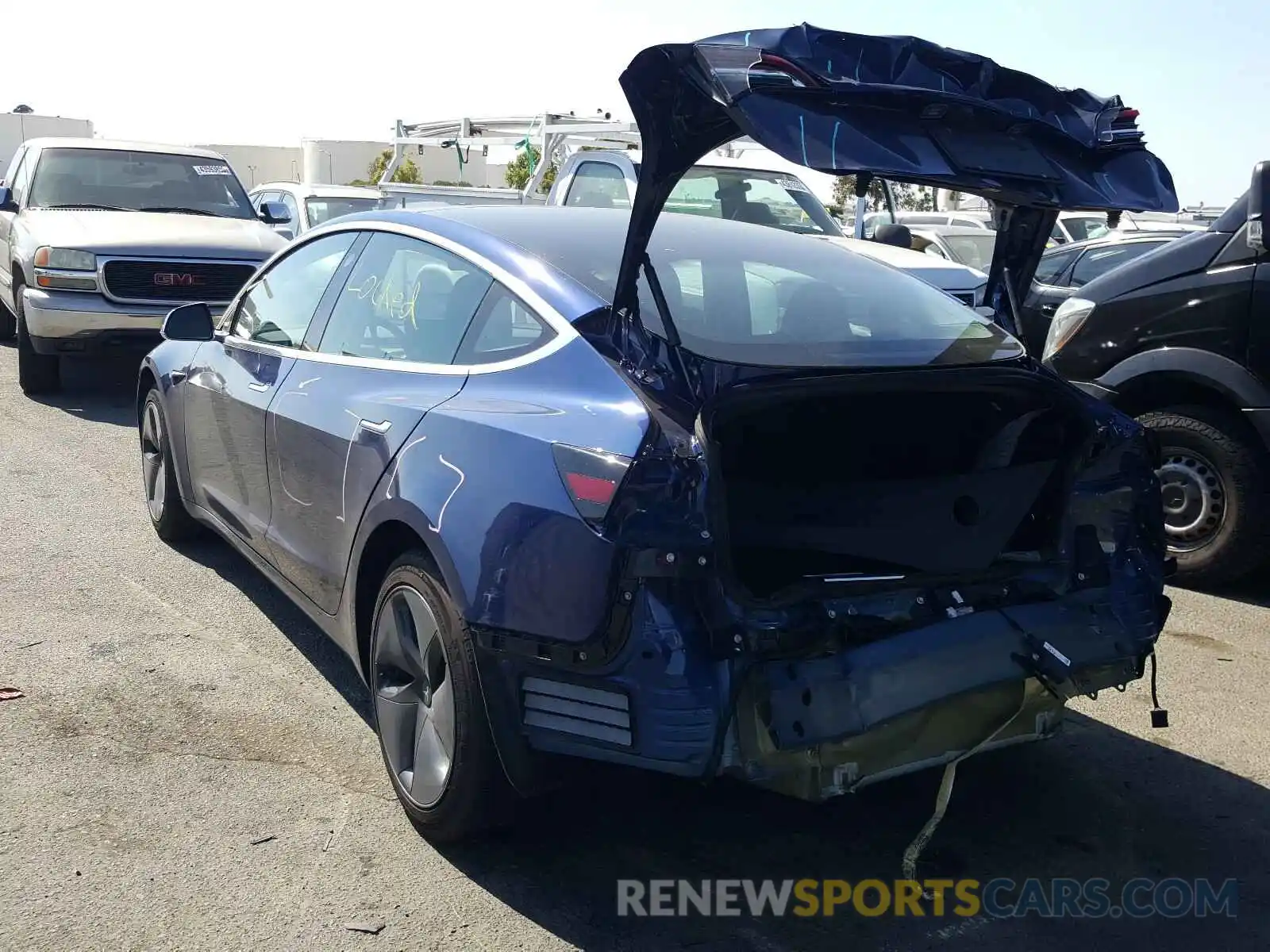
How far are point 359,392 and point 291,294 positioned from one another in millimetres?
1123

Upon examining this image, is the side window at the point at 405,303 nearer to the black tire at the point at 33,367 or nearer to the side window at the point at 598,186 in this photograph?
the side window at the point at 598,186

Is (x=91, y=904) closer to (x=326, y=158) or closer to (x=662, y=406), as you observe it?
(x=662, y=406)

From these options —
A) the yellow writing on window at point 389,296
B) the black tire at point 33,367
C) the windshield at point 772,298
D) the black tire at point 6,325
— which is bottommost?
the black tire at point 6,325

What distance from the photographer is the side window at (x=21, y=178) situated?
10.9m

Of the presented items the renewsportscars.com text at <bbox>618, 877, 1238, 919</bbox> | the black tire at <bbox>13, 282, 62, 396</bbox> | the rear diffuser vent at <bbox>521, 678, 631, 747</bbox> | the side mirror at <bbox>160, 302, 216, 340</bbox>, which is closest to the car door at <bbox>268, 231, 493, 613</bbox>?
the rear diffuser vent at <bbox>521, 678, 631, 747</bbox>

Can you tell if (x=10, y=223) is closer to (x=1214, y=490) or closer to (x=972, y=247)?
(x=1214, y=490)

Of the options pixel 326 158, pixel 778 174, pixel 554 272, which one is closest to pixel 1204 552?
pixel 554 272

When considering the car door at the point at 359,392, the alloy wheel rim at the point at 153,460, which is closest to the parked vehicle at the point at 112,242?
the alloy wheel rim at the point at 153,460

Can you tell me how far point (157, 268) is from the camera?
9.76 metres

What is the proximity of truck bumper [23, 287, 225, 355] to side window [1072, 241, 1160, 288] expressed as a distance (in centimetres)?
714

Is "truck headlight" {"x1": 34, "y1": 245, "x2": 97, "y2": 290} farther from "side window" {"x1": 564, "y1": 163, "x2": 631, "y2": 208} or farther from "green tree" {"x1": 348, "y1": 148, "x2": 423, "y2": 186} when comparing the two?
"green tree" {"x1": 348, "y1": 148, "x2": 423, "y2": 186}

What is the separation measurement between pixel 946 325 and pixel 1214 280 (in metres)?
2.73

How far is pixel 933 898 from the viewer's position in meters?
3.24

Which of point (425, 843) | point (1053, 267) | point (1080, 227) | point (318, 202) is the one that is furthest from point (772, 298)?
point (1080, 227)
